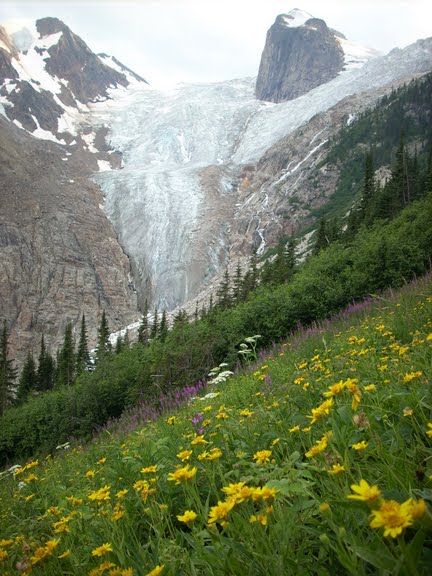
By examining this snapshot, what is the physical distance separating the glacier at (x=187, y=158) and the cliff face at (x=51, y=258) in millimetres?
6039

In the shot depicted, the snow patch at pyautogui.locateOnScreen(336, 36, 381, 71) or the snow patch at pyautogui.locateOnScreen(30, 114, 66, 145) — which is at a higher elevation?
the snow patch at pyautogui.locateOnScreen(336, 36, 381, 71)

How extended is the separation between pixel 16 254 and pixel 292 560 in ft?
286

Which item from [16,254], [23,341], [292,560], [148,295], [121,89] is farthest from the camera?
[121,89]

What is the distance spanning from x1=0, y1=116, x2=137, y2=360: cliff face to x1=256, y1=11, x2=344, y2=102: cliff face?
115 metres

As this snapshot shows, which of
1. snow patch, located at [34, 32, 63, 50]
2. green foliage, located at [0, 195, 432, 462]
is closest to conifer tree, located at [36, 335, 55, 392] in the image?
green foliage, located at [0, 195, 432, 462]

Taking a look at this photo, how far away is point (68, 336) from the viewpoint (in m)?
47.7

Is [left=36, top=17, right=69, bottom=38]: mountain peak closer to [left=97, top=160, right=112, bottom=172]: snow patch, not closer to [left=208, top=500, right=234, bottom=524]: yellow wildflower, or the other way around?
[left=97, top=160, right=112, bottom=172]: snow patch

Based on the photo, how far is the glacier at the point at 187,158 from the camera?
88.0 metres

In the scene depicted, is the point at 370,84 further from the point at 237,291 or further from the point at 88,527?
the point at 88,527

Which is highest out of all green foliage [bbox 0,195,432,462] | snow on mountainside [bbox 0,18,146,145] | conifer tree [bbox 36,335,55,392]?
snow on mountainside [bbox 0,18,146,145]

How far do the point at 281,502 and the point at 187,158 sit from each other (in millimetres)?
133977

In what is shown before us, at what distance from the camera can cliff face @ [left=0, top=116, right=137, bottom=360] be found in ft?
243

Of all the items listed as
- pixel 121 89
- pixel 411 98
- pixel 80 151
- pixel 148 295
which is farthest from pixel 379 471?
pixel 121 89

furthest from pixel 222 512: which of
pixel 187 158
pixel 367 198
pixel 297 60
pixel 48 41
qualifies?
pixel 48 41
